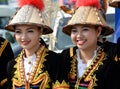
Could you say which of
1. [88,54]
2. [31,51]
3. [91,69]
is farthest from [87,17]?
[31,51]

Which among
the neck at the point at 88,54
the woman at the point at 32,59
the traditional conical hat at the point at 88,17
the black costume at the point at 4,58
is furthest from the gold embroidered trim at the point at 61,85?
the black costume at the point at 4,58

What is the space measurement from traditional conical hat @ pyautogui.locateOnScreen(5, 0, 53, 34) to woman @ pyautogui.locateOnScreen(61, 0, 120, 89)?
9.9 inches

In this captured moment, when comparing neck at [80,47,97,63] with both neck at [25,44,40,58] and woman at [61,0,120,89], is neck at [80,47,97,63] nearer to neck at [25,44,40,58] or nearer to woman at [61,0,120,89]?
woman at [61,0,120,89]

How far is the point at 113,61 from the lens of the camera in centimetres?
352

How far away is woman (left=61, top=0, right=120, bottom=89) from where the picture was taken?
341 cm

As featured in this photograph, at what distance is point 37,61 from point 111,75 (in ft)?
2.20

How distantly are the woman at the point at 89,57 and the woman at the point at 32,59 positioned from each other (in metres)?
0.12

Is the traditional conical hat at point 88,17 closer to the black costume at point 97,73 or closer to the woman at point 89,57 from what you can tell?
the woman at point 89,57

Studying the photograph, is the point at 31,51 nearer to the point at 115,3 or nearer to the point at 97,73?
the point at 97,73

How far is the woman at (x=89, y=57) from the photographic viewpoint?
134 inches

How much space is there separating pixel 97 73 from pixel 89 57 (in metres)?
0.20

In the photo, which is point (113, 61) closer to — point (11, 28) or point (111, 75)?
point (111, 75)

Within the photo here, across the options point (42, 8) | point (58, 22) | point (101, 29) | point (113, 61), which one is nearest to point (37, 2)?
point (42, 8)

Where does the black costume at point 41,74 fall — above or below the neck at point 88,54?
below
